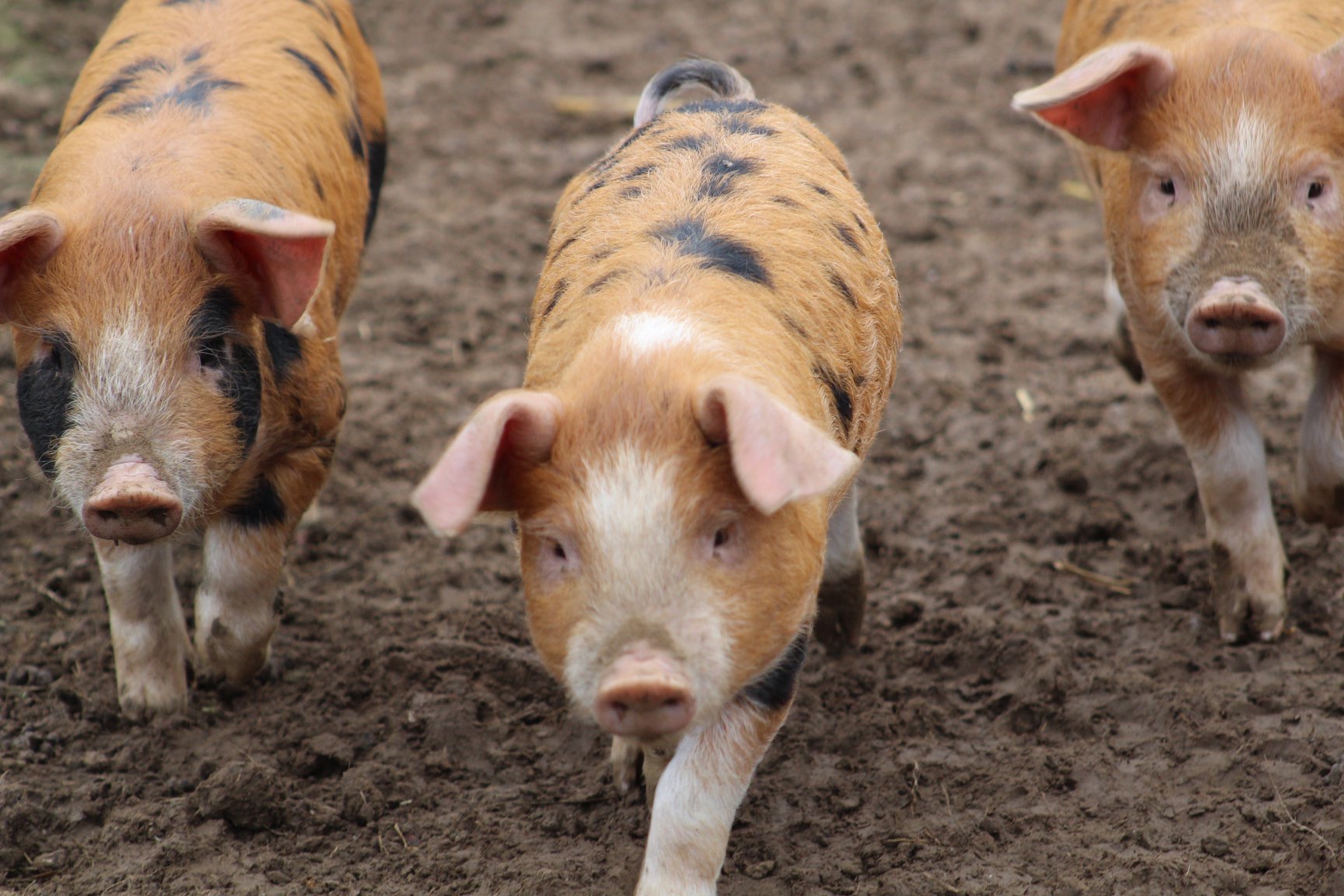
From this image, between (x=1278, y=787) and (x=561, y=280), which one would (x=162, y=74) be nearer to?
(x=561, y=280)

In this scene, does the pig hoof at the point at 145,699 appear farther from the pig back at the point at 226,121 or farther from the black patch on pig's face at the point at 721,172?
the black patch on pig's face at the point at 721,172

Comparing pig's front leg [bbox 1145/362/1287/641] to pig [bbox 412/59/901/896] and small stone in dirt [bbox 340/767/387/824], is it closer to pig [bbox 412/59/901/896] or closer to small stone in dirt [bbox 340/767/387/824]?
pig [bbox 412/59/901/896]

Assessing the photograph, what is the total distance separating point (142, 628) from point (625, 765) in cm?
160

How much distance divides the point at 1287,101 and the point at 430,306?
164 inches

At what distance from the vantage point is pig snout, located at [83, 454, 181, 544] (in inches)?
158

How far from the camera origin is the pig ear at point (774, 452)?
3.06m

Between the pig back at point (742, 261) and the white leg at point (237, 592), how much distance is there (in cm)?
123

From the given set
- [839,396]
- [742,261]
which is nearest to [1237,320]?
[839,396]

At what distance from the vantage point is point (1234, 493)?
526cm

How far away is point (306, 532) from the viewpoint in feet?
20.0

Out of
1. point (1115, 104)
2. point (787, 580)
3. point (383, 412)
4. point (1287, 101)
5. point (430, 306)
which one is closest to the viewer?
point (787, 580)

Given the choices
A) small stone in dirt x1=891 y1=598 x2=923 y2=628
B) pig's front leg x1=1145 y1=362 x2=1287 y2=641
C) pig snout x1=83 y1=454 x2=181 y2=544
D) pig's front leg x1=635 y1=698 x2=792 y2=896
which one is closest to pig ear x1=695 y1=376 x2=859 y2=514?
pig's front leg x1=635 y1=698 x2=792 y2=896

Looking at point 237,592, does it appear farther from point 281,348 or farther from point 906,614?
point 906,614

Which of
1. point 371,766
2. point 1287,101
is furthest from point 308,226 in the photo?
point 1287,101
